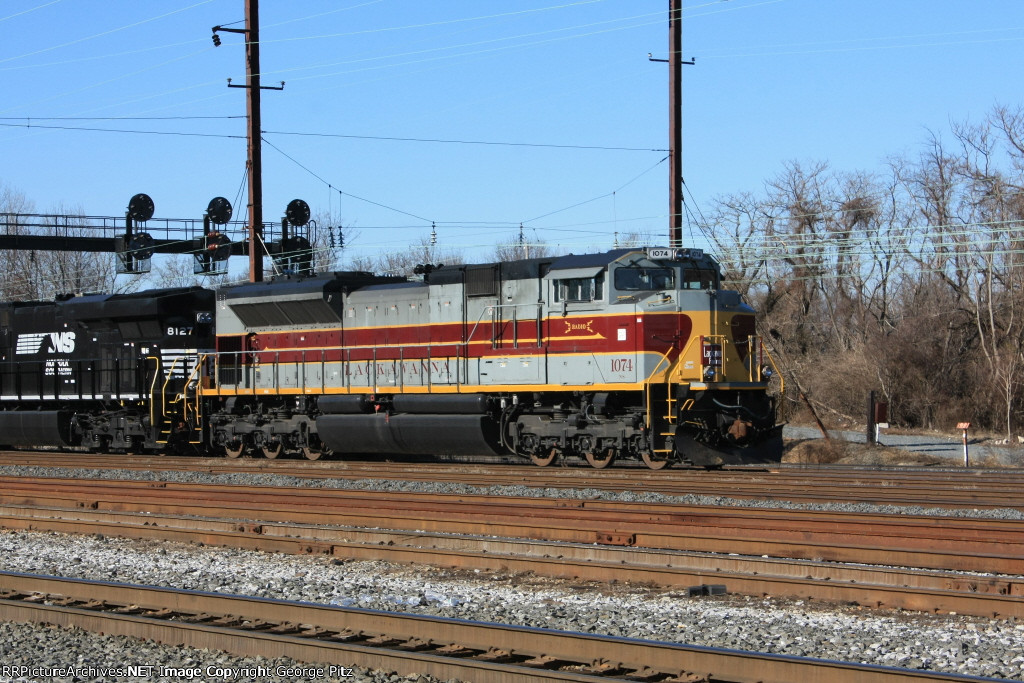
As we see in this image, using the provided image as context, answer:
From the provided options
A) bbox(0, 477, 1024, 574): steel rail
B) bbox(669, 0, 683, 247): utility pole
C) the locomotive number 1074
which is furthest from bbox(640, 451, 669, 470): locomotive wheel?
bbox(669, 0, 683, 247): utility pole

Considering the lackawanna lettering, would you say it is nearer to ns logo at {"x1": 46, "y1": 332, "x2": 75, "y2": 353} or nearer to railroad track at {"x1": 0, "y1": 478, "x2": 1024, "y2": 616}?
railroad track at {"x1": 0, "y1": 478, "x2": 1024, "y2": 616}

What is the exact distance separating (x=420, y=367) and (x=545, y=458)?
285 centimetres

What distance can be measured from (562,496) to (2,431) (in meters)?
17.7

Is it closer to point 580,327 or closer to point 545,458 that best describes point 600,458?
point 545,458

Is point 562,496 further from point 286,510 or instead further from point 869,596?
point 869,596

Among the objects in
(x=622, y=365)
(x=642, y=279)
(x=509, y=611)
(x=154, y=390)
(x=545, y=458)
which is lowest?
(x=509, y=611)

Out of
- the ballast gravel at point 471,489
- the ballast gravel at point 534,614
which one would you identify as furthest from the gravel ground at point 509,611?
the ballast gravel at point 471,489

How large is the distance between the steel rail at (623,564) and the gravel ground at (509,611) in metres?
0.16

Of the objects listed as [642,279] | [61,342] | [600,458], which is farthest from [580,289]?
[61,342]

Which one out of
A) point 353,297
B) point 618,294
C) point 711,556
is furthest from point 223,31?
point 711,556

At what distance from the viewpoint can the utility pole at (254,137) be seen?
80.6ft

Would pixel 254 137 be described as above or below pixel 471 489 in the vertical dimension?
above

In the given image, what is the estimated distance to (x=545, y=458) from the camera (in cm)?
1873

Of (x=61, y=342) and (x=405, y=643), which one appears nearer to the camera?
(x=405, y=643)
